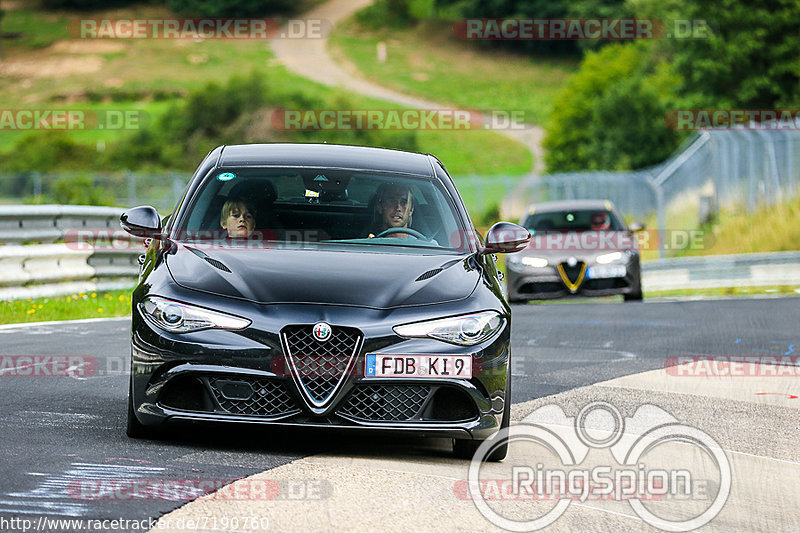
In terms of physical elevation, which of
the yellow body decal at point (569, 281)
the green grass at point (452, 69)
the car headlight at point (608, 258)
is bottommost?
the yellow body decal at point (569, 281)

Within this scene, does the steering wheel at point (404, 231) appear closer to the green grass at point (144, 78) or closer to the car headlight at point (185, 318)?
the car headlight at point (185, 318)

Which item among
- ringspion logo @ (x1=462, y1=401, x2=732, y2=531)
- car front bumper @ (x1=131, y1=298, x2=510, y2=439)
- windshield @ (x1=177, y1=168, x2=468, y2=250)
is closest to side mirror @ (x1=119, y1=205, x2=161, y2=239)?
windshield @ (x1=177, y1=168, x2=468, y2=250)

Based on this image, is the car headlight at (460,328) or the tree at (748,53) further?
the tree at (748,53)

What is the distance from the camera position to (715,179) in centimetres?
3225

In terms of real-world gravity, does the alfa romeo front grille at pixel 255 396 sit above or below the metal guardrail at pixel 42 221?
below

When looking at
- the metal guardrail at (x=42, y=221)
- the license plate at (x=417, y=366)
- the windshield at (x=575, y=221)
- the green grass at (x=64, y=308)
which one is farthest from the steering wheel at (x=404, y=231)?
the windshield at (x=575, y=221)

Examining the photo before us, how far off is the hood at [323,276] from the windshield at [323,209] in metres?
0.39

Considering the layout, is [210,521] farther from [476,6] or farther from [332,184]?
[476,6]

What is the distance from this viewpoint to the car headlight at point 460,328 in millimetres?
6605

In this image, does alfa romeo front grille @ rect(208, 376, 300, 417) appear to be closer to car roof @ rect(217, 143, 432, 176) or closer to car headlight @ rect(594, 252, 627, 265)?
car roof @ rect(217, 143, 432, 176)

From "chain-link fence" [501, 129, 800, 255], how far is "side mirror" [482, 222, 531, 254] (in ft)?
76.2

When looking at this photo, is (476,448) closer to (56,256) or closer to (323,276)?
(323,276)

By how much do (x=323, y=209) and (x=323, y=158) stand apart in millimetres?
344

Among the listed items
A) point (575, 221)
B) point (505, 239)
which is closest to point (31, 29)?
point (575, 221)
